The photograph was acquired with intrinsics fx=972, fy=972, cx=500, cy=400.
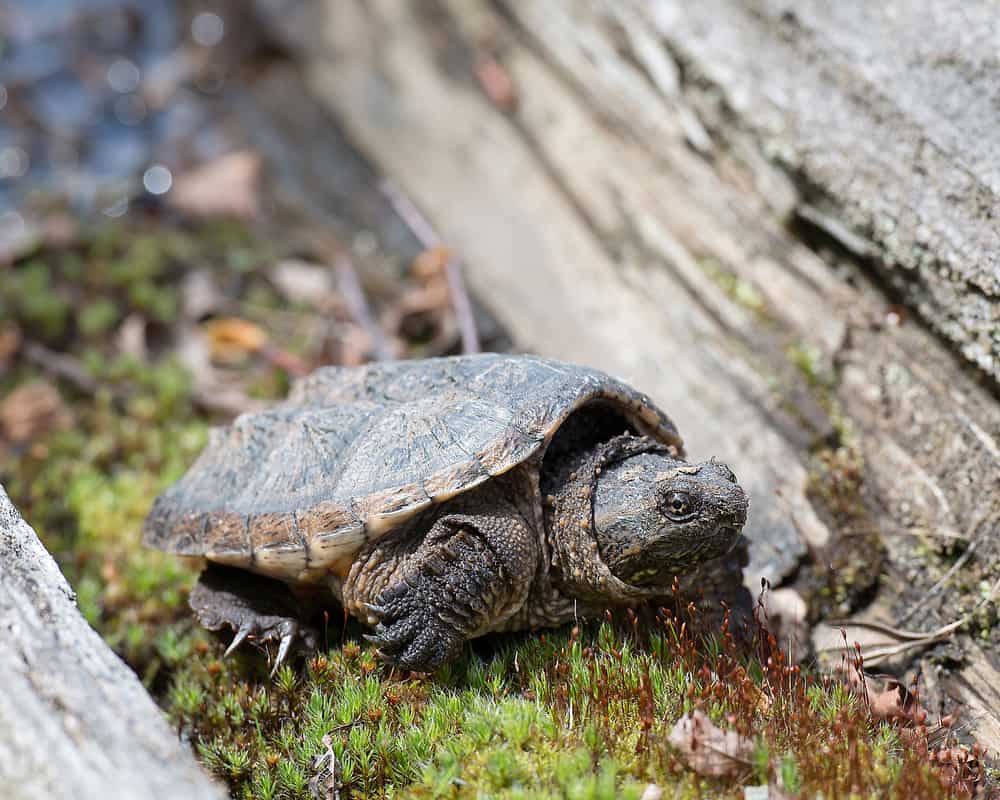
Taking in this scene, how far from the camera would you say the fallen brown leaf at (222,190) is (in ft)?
22.8

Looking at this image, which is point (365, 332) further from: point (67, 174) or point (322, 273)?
point (67, 174)

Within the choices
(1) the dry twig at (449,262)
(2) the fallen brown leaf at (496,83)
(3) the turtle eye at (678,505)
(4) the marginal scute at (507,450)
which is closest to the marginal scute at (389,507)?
(4) the marginal scute at (507,450)

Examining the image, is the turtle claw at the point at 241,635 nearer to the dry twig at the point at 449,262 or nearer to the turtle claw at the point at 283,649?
the turtle claw at the point at 283,649

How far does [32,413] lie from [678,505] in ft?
12.8

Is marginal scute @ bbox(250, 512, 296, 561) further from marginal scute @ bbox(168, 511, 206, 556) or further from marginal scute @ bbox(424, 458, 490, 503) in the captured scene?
marginal scute @ bbox(424, 458, 490, 503)

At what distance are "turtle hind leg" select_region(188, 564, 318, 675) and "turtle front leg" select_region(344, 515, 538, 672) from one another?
40cm

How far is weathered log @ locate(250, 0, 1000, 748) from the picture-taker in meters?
4.09

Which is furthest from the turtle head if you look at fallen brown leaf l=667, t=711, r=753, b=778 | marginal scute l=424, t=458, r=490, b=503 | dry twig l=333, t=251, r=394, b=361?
dry twig l=333, t=251, r=394, b=361

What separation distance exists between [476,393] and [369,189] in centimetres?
374

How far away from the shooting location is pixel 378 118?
7.20m

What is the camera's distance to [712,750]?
290cm

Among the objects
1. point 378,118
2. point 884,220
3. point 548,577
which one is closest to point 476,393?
point 548,577

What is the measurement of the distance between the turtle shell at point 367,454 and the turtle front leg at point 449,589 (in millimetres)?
156

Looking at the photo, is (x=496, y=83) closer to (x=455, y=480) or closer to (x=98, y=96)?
(x=98, y=96)
